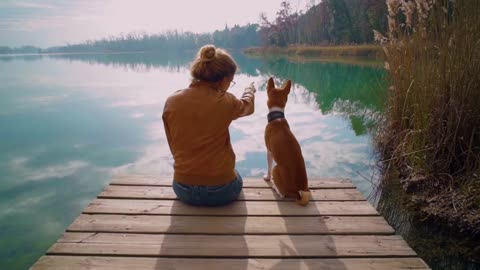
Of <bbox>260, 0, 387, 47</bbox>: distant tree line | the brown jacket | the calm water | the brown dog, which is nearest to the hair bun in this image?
the brown jacket

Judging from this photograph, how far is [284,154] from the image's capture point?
7.68ft

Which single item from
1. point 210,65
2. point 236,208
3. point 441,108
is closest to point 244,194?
point 236,208

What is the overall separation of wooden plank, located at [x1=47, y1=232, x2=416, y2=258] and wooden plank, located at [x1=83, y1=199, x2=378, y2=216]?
0.30 m

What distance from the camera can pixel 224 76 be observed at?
217cm

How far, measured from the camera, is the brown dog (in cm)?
235

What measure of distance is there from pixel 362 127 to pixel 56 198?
496 cm

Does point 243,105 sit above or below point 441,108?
above

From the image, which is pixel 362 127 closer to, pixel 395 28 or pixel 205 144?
pixel 395 28

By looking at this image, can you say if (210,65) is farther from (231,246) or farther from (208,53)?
(231,246)

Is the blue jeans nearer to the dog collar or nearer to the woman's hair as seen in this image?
the dog collar

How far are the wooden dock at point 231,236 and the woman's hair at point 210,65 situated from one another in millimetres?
899

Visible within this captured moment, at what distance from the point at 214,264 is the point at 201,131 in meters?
0.79

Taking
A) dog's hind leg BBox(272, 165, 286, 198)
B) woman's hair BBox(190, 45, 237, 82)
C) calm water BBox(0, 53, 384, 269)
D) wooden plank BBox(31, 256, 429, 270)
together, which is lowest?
calm water BBox(0, 53, 384, 269)

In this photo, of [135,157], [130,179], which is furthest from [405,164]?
[135,157]
